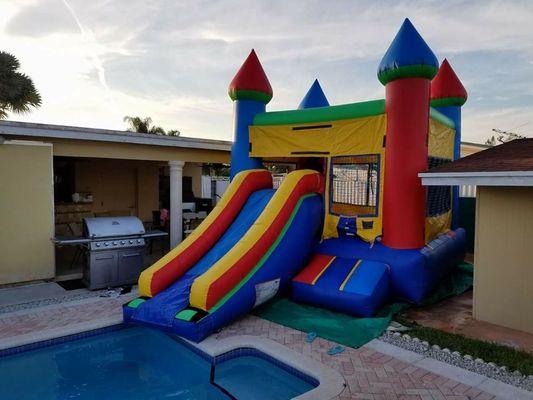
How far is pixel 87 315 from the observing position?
20.9 feet

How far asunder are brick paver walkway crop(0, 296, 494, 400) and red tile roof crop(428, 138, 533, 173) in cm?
294

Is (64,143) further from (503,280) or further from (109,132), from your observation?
(503,280)

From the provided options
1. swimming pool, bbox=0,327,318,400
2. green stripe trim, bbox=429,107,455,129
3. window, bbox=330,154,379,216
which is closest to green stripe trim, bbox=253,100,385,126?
window, bbox=330,154,379,216

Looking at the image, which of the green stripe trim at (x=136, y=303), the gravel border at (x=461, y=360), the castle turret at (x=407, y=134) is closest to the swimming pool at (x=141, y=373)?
the green stripe trim at (x=136, y=303)

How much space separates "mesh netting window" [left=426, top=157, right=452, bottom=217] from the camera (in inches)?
306

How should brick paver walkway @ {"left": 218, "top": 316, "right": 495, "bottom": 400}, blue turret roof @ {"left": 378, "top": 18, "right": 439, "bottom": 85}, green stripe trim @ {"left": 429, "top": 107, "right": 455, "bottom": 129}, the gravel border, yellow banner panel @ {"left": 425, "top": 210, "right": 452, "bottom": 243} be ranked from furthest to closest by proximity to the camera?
green stripe trim @ {"left": 429, "top": 107, "right": 455, "bottom": 129} < yellow banner panel @ {"left": 425, "top": 210, "right": 452, "bottom": 243} < blue turret roof @ {"left": 378, "top": 18, "right": 439, "bottom": 85} < the gravel border < brick paver walkway @ {"left": 218, "top": 316, "right": 495, "bottom": 400}

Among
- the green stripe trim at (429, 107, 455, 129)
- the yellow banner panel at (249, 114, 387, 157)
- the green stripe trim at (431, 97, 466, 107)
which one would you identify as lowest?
the yellow banner panel at (249, 114, 387, 157)

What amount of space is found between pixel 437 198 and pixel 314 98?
487cm

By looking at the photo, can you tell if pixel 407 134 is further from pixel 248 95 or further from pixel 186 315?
pixel 186 315

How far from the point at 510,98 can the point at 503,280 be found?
1156 centimetres

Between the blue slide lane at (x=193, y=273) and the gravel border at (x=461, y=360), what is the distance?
289cm

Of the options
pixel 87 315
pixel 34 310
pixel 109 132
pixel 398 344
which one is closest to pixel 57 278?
pixel 34 310

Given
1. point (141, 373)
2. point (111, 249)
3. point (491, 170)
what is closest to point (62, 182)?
point (111, 249)

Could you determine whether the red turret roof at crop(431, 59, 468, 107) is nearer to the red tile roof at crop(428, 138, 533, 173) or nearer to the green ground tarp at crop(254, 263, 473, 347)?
the red tile roof at crop(428, 138, 533, 173)
